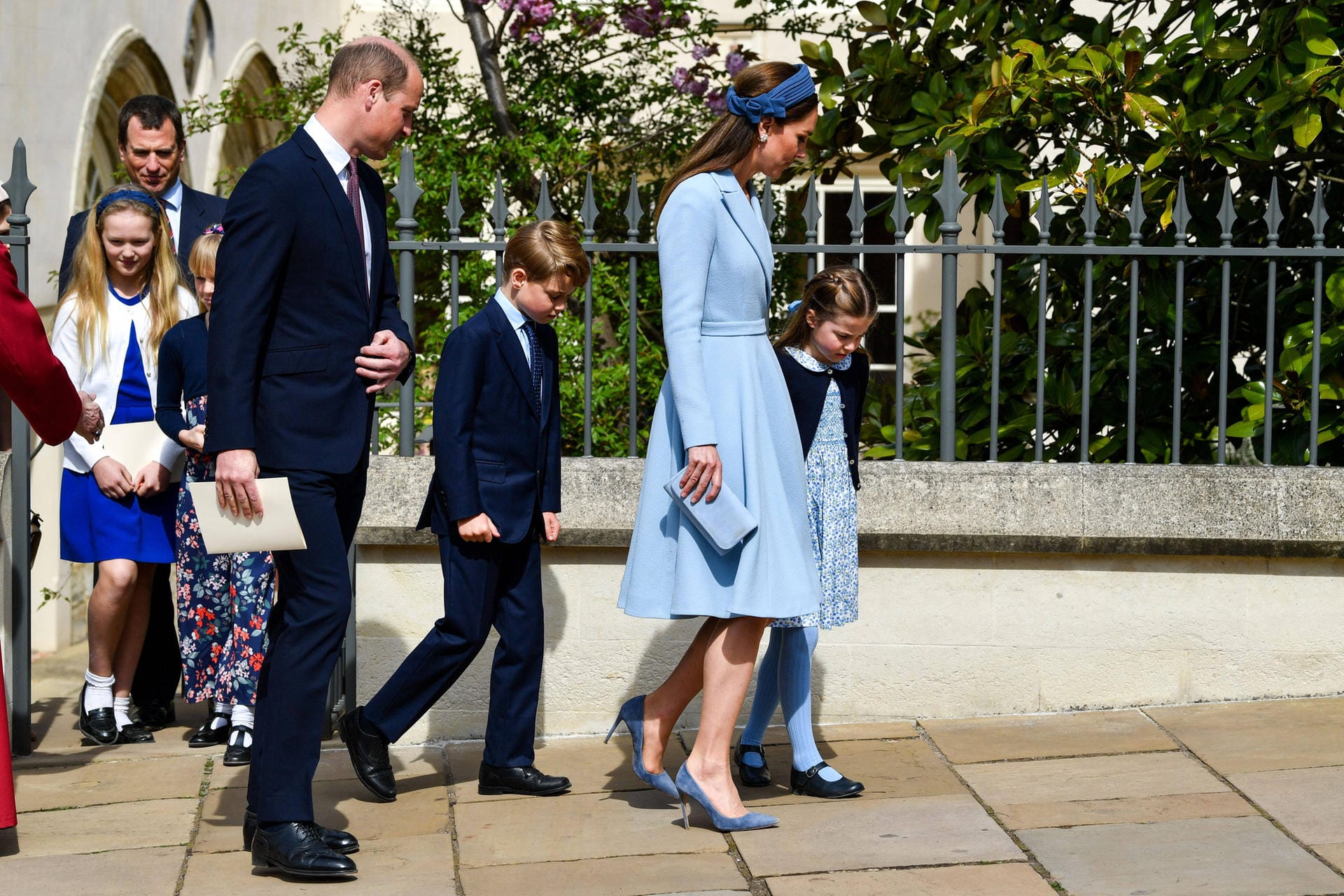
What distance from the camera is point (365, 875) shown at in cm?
368

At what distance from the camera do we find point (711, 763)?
3.88 metres

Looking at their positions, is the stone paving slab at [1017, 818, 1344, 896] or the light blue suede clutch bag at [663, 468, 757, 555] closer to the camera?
the stone paving slab at [1017, 818, 1344, 896]

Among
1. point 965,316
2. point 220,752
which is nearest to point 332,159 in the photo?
point 220,752

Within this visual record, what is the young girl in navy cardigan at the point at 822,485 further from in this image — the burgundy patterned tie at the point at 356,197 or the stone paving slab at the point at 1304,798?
the burgundy patterned tie at the point at 356,197

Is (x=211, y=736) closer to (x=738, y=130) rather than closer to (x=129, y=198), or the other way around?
(x=129, y=198)

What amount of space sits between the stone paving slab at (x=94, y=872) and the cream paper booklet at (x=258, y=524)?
83 centimetres

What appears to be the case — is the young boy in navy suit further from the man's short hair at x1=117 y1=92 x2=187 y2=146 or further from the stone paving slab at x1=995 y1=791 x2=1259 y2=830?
the man's short hair at x1=117 y1=92 x2=187 y2=146

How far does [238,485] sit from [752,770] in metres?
1.68

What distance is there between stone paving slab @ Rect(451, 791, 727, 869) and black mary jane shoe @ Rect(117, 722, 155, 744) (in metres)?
1.30

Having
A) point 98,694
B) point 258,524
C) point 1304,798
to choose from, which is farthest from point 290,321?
point 1304,798

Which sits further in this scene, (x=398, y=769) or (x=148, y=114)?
(x=148, y=114)

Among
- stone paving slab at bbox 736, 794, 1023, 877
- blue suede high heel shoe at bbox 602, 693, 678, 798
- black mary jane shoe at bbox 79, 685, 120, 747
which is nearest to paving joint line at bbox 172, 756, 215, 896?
black mary jane shoe at bbox 79, 685, 120, 747

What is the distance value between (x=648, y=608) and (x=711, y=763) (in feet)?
1.33

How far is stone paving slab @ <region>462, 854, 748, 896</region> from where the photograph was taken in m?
3.54
